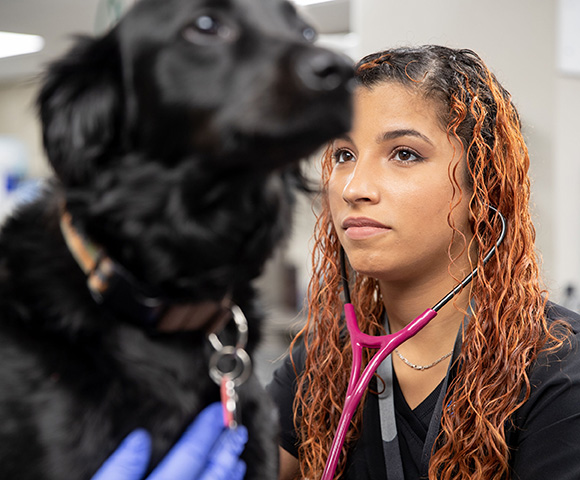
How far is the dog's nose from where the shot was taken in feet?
1.76

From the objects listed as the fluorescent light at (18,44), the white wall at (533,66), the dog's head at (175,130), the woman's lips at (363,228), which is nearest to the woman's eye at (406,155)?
the woman's lips at (363,228)

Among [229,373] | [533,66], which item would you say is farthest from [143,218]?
[533,66]

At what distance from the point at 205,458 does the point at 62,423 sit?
153mm

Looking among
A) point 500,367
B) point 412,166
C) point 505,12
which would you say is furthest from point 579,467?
point 505,12

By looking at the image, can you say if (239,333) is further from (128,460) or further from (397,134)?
(397,134)

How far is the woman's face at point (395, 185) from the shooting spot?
1.08 m

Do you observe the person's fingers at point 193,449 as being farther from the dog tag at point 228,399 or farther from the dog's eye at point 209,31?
the dog's eye at point 209,31

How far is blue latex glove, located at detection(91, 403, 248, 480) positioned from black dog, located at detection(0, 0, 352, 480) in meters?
0.01

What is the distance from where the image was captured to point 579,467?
96 centimetres

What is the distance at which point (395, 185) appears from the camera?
3.54 feet

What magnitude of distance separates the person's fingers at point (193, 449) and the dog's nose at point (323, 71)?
0.35 metres

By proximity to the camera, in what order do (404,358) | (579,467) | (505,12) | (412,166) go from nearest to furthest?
(579,467), (412,166), (404,358), (505,12)

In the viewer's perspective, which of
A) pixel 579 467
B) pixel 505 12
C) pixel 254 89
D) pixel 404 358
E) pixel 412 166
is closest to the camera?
pixel 254 89

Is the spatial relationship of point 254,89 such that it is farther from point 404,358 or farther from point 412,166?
point 404,358
